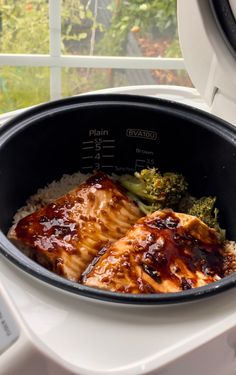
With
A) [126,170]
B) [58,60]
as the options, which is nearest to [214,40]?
[126,170]

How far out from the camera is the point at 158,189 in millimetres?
1250

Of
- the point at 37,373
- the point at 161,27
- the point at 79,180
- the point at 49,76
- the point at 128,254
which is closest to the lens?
the point at 37,373

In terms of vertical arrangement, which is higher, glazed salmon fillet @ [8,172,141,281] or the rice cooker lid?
the rice cooker lid

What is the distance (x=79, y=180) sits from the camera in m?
1.35

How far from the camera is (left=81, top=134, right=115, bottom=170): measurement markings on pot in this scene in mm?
1314

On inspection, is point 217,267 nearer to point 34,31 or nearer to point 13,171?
point 13,171

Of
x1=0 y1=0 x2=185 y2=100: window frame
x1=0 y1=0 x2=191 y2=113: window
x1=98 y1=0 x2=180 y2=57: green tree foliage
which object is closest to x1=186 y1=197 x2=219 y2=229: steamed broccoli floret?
x1=0 y1=0 x2=185 y2=100: window frame

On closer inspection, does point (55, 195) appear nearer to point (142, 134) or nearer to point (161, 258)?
point (142, 134)

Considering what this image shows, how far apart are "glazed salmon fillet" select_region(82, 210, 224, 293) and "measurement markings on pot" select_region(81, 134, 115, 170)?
0.26 meters

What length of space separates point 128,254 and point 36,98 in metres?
1.88

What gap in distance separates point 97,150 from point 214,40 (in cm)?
38

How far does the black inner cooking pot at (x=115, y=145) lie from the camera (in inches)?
46.6

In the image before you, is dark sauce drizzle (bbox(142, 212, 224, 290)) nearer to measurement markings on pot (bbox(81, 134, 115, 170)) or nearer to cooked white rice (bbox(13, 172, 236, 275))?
cooked white rice (bbox(13, 172, 236, 275))

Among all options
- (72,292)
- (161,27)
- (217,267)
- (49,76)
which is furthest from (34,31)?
(72,292)
